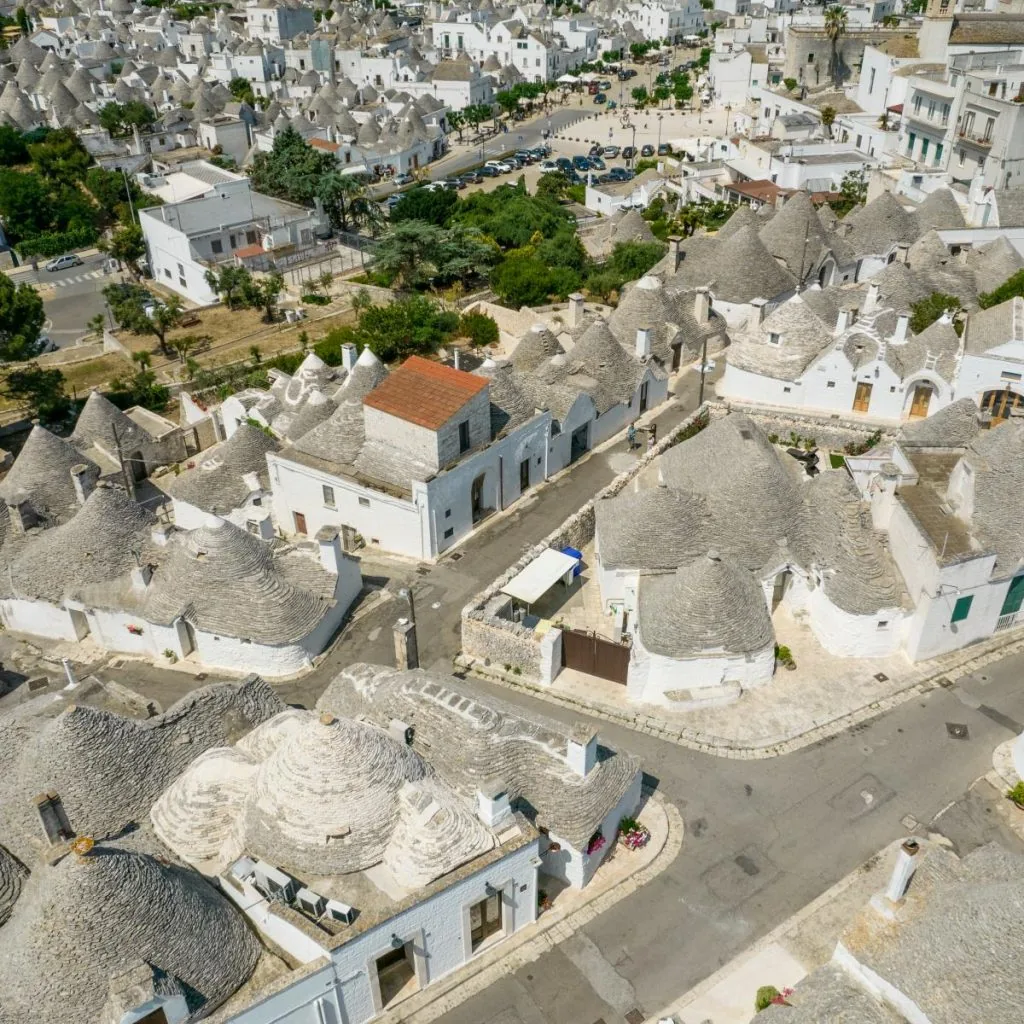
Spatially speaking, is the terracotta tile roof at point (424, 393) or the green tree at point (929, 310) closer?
the terracotta tile roof at point (424, 393)

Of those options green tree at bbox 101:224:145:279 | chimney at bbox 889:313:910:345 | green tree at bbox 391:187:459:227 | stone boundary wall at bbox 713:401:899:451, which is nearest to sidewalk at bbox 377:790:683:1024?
stone boundary wall at bbox 713:401:899:451

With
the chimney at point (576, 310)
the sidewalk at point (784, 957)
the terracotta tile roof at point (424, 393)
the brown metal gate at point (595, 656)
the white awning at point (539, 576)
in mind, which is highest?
the terracotta tile roof at point (424, 393)

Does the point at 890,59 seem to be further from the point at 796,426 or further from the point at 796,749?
the point at 796,749

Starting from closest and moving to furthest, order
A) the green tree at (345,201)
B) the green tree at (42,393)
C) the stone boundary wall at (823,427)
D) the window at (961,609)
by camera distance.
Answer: the window at (961,609)
the stone boundary wall at (823,427)
the green tree at (42,393)
the green tree at (345,201)

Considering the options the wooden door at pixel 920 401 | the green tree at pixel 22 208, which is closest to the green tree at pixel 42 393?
the green tree at pixel 22 208

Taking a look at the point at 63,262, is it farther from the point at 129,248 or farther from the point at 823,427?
the point at 823,427

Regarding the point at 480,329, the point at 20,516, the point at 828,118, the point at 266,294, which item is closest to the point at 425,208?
the point at 266,294

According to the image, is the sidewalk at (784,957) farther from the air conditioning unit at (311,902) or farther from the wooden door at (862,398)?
the wooden door at (862,398)

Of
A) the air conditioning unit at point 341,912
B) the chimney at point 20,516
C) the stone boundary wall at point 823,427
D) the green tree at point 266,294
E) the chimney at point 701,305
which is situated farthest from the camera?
the green tree at point 266,294
